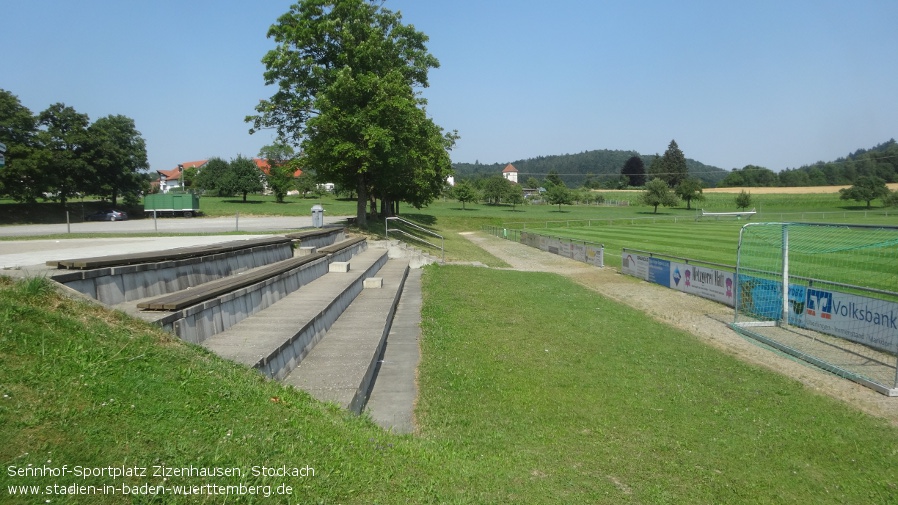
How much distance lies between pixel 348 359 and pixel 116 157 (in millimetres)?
49876

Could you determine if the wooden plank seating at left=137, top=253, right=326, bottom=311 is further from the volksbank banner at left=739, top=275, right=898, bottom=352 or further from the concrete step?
the volksbank banner at left=739, top=275, right=898, bottom=352

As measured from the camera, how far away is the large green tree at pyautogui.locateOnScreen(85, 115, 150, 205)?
4778 cm

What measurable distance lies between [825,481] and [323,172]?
24.3 metres

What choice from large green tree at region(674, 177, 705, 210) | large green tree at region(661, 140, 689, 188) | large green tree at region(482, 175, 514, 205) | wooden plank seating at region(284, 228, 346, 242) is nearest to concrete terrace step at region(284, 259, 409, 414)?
wooden plank seating at region(284, 228, 346, 242)

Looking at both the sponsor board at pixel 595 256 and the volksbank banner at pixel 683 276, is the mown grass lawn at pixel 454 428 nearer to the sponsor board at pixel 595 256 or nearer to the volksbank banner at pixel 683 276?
the volksbank banner at pixel 683 276

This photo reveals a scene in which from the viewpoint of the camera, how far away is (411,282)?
18.5 m

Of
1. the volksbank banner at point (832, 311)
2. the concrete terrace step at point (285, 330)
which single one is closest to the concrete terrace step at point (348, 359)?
the concrete terrace step at point (285, 330)

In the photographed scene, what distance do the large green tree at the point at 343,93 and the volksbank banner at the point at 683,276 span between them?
1102cm

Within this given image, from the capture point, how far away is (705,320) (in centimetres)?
1515

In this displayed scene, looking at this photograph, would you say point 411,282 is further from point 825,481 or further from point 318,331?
point 825,481

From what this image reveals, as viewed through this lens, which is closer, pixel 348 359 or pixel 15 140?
pixel 348 359

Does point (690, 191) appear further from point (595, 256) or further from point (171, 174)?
point (171, 174)

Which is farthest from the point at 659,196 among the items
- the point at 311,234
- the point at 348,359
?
the point at 348,359

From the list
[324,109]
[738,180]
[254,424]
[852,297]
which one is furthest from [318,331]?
[738,180]
